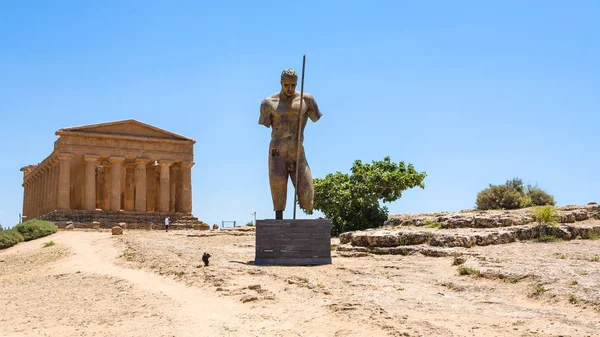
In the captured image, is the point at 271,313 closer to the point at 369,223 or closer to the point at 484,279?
the point at 484,279

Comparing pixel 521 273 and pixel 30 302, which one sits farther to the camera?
pixel 30 302

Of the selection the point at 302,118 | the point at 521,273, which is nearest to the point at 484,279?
the point at 521,273

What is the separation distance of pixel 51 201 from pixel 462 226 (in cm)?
4483

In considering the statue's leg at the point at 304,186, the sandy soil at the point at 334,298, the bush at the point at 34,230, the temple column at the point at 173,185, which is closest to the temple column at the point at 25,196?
the temple column at the point at 173,185

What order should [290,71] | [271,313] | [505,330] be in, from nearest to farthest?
[505,330]
[271,313]
[290,71]

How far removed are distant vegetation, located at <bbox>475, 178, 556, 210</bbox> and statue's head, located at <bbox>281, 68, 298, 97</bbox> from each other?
58.2ft

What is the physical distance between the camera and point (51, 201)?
5681 cm

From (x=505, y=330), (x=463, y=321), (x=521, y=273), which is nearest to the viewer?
(x=505, y=330)

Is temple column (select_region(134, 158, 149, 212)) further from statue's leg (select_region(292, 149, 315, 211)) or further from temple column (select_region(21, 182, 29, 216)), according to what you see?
statue's leg (select_region(292, 149, 315, 211))

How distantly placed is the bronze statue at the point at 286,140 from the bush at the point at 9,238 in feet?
74.5

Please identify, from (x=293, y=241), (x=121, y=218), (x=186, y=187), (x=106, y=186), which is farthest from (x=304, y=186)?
(x=106, y=186)

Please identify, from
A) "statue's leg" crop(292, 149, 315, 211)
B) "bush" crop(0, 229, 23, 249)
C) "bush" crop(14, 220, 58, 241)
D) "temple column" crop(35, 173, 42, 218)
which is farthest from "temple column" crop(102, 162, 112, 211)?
"statue's leg" crop(292, 149, 315, 211)

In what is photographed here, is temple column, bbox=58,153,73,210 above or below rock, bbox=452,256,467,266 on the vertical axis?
above

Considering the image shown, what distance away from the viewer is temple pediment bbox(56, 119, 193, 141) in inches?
2128
